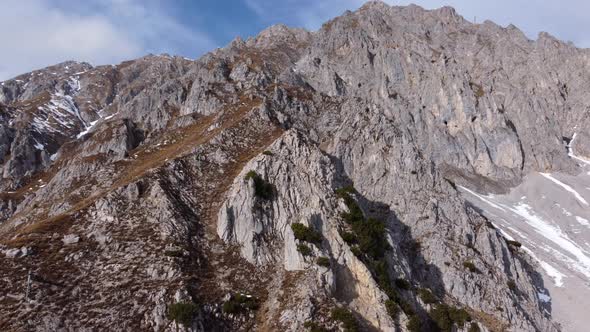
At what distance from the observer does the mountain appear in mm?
42156

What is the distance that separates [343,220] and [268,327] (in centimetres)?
1911

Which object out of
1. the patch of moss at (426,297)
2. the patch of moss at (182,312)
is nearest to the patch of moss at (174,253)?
the patch of moss at (182,312)

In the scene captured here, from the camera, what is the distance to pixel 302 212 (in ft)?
181

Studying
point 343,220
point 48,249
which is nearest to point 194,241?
point 48,249

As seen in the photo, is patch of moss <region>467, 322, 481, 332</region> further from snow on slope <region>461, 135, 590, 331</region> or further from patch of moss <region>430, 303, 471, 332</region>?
snow on slope <region>461, 135, 590, 331</region>

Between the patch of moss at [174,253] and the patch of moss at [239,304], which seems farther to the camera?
the patch of moss at [174,253]

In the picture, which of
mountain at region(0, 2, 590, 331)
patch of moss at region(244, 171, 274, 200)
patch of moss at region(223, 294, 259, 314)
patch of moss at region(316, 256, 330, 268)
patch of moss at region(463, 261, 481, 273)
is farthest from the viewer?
patch of moss at region(463, 261, 481, 273)

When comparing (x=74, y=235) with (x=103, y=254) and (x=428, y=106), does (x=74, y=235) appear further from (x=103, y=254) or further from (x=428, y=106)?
(x=428, y=106)

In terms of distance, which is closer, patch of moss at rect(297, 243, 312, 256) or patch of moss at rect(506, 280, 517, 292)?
patch of moss at rect(297, 243, 312, 256)

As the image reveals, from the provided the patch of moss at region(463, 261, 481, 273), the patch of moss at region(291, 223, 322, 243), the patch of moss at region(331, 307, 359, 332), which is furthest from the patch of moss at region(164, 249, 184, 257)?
the patch of moss at region(463, 261, 481, 273)

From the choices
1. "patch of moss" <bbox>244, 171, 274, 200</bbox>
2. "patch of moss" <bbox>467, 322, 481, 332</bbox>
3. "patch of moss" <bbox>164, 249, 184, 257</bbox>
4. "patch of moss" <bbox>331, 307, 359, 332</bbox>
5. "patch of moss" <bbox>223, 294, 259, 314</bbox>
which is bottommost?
"patch of moss" <bbox>467, 322, 481, 332</bbox>

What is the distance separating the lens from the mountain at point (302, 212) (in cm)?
4216

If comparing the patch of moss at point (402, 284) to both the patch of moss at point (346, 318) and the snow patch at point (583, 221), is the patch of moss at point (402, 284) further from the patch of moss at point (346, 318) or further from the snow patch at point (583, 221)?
the snow patch at point (583, 221)

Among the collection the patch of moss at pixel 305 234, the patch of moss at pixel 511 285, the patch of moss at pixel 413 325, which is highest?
the patch of moss at pixel 305 234
